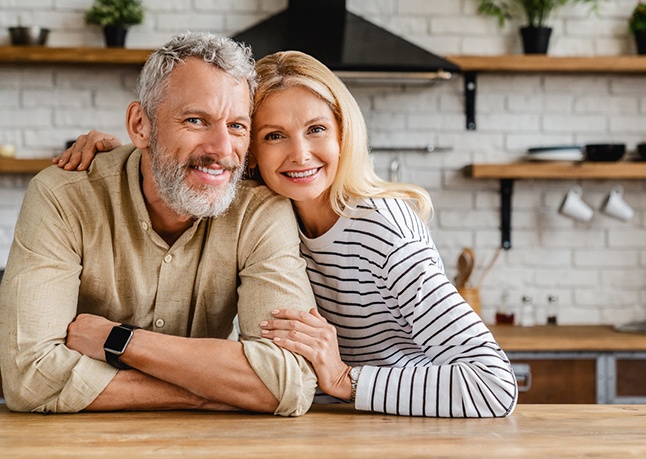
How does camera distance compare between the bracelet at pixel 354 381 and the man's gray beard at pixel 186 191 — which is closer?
the bracelet at pixel 354 381

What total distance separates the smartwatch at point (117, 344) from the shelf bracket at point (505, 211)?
112 inches

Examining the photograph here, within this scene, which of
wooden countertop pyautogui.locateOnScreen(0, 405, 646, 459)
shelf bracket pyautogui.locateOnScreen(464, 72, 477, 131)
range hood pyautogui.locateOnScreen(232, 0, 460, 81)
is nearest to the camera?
wooden countertop pyautogui.locateOnScreen(0, 405, 646, 459)

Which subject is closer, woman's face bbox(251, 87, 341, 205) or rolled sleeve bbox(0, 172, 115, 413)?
rolled sleeve bbox(0, 172, 115, 413)

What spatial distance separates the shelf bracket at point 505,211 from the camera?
4176 millimetres

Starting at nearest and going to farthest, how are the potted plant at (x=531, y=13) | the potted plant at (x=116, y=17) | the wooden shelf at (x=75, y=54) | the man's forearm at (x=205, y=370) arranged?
1. the man's forearm at (x=205, y=370)
2. the wooden shelf at (x=75, y=54)
3. the potted plant at (x=116, y=17)
4. the potted plant at (x=531, y=13)

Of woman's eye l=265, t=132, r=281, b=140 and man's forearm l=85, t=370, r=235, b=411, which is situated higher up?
woman's eye l=265, t=132, r=281, b=140

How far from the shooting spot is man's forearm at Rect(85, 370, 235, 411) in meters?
1.67

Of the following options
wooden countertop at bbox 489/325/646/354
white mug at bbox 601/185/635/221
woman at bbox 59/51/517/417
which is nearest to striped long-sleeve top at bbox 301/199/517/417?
woman at bbox 59/51/517/417

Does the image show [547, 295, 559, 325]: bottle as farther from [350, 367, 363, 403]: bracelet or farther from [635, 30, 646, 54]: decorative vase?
[350, 367, 363, 403]: bracelet

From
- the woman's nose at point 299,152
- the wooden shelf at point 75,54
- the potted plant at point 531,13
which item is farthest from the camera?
the potted plant at point 531,13

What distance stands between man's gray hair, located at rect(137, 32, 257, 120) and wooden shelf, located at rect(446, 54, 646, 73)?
2.20 metres

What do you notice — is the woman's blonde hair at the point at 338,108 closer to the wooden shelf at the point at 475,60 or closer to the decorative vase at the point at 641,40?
the wooden shelf at the point at 475,60

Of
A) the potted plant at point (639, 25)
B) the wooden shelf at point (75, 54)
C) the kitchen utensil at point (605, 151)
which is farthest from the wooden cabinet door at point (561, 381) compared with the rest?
the wooden shelf at point (75, 54)

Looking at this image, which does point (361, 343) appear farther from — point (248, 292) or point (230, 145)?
point (230, 145)
